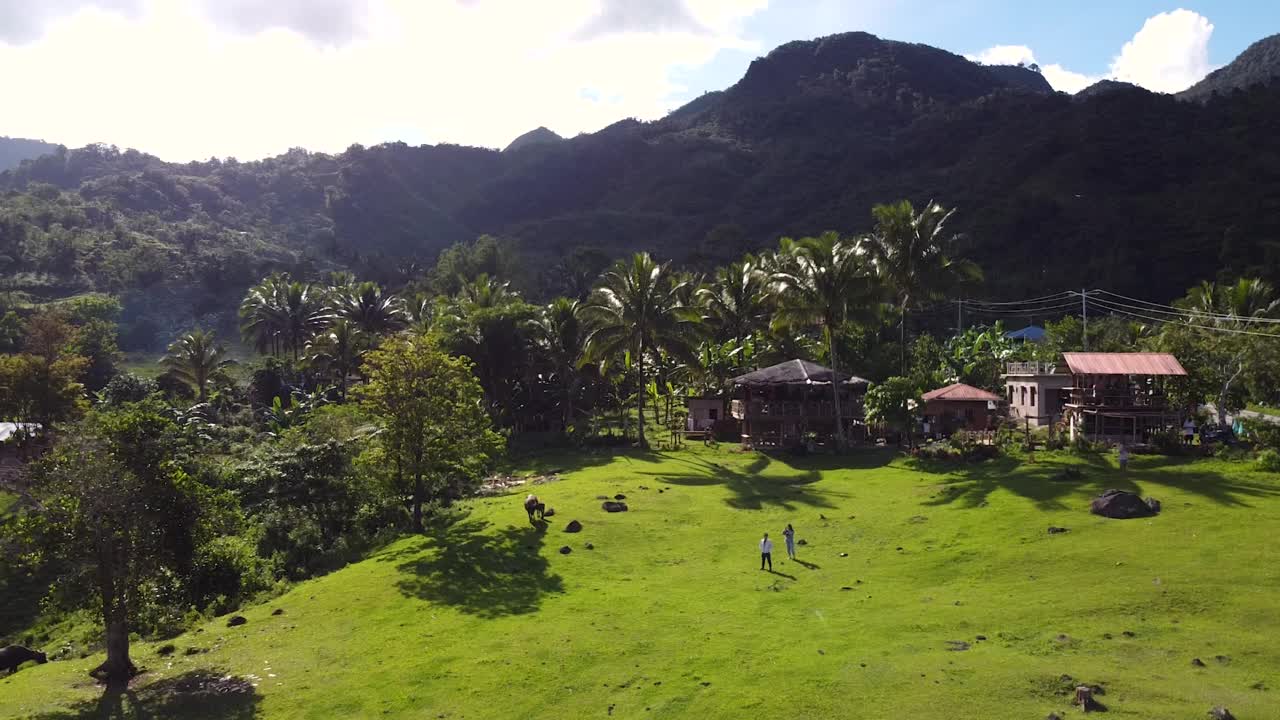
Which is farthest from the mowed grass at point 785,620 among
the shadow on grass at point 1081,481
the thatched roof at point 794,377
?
the thatched roof at point 794,377

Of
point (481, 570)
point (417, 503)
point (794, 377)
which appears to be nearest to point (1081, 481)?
point (794, 377)

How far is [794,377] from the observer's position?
49.4 meters

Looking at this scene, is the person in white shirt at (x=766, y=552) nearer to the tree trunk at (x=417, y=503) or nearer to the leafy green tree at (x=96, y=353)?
the tree trunk at (x=417, y=503)

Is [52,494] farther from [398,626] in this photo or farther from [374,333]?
[374,333]

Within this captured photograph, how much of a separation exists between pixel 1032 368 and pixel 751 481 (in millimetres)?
23136

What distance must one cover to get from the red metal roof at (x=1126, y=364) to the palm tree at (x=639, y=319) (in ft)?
67.0

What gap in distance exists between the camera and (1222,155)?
13488cm

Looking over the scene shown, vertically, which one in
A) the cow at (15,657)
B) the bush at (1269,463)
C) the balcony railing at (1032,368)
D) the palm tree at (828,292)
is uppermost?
the palm tree at (828,292)

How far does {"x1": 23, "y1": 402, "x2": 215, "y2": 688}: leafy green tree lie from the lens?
64.3ft

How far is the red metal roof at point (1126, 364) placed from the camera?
39.5 metres

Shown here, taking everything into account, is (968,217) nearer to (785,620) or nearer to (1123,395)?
(1123,395)

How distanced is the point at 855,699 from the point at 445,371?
21687 millimetres

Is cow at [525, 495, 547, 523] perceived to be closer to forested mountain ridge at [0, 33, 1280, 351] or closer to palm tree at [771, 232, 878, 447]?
palm tree at [771, 232, 878, 447]

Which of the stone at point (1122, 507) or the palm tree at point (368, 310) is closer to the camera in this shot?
the stone at point (1122, 507)
